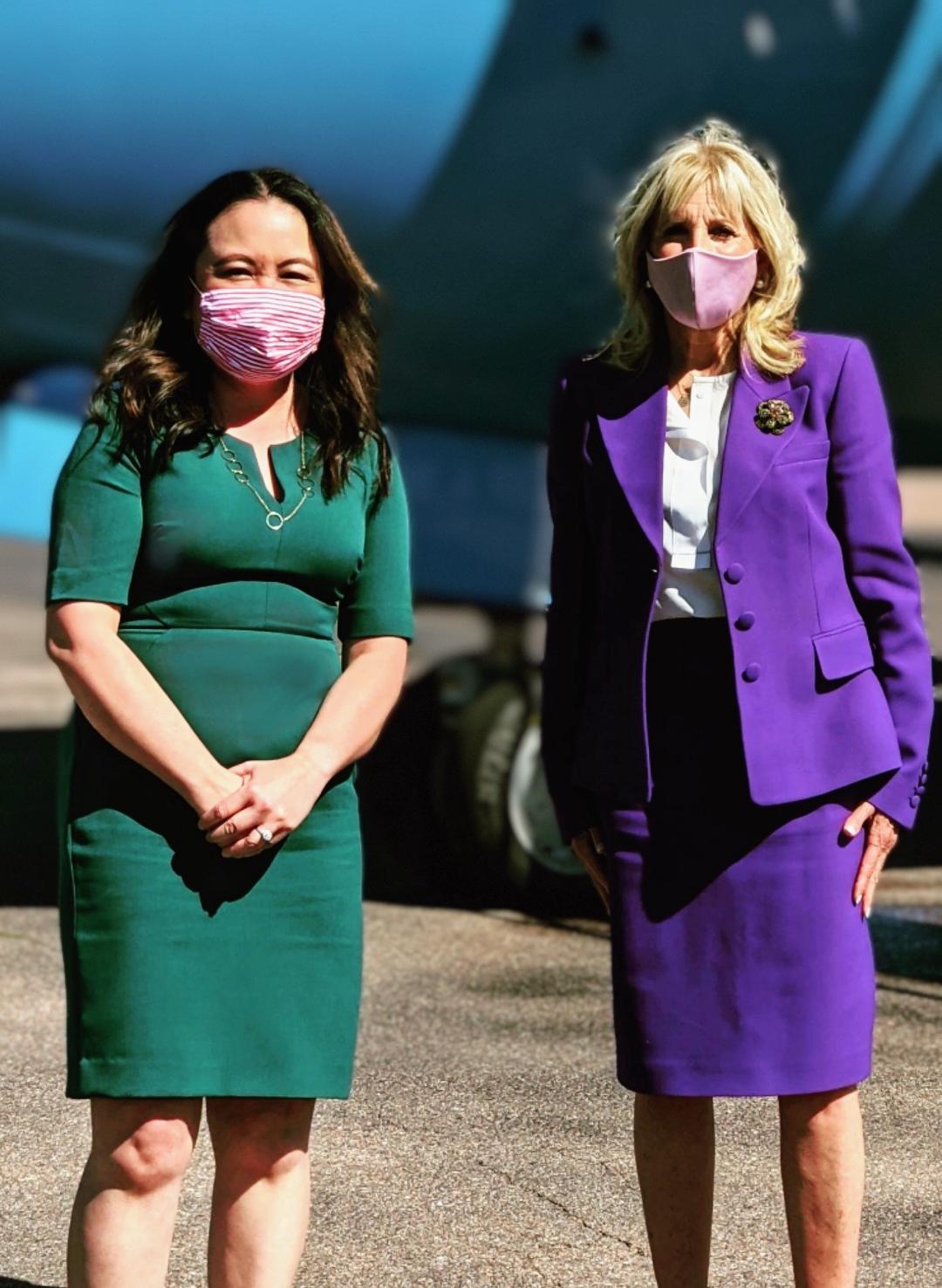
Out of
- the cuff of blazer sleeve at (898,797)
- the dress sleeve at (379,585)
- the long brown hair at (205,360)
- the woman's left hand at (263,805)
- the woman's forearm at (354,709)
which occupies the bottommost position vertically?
the cuff of blazer sleeve at (898,797)

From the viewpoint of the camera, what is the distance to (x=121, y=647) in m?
2.64

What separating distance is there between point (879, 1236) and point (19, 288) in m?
3.43

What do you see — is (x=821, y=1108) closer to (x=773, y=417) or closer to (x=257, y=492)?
(x=773, y=417)

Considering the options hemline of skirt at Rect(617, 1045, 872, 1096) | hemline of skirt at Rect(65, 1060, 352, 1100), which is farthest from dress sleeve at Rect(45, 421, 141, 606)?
hemline of skirt at Rect(617, 1045, 872, 1096)

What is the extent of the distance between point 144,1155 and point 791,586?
3.53ft

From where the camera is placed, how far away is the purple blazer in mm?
2781

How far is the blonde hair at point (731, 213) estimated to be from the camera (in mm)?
2822

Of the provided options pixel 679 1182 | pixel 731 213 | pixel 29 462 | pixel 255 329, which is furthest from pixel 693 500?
pixel 29 462

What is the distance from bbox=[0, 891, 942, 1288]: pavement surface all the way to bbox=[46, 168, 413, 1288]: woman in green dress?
78 centimetres

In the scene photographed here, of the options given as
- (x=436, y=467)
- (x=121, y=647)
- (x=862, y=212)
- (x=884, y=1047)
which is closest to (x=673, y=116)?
(x=862, y=212)

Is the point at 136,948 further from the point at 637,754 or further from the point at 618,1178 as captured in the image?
the point at 618,1178

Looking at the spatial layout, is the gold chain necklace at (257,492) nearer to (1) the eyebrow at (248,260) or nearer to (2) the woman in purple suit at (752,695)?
(1) the eyebrow at (248,260)

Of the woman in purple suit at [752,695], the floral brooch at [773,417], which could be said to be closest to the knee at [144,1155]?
the woman in purple suit at [752,695]

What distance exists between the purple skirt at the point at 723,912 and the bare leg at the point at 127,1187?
61 centimetres
